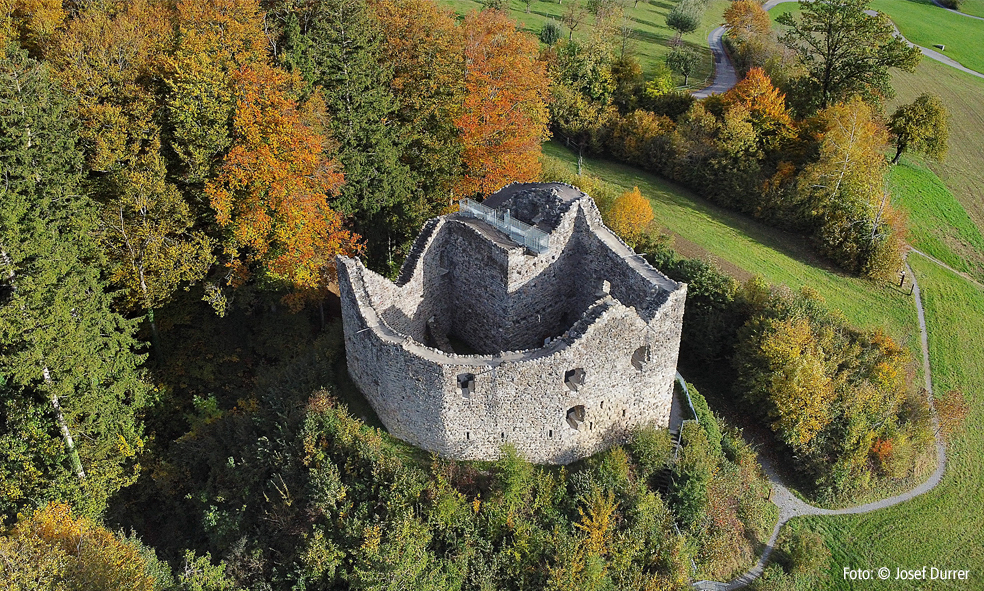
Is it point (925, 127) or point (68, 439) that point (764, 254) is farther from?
point (68, 439)

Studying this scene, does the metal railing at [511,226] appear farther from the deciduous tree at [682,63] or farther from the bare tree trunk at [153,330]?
the deciduous tree at [682,63]

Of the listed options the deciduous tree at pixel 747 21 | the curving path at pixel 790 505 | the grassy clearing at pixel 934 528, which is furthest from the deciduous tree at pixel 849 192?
the deciduous tree at pixel 747 21

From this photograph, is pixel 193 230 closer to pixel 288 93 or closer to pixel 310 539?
pixel 288 93

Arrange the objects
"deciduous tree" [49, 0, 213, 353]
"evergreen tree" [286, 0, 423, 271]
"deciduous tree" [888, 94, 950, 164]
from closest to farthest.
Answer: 1. "deciduous tree" [49, 0, 213, 353]
2. "evergreen tree" [286, 0, 423, 271]
3. "deciduous tree" [888, 94, 950, 164]

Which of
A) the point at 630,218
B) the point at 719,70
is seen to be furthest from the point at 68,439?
the point at 719,70

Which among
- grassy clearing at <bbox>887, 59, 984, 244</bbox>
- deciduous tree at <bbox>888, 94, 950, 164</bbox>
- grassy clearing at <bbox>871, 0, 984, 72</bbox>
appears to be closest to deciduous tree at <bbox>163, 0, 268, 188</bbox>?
deciduous tree at <bbox>888, 94, 950, 164</bbox>

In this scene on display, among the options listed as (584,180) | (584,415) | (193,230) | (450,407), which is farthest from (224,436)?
(584,180)

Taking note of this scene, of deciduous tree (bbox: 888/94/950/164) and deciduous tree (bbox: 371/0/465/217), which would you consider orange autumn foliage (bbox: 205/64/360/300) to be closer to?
deciduous tree (bbox: 371/0/465/217)
